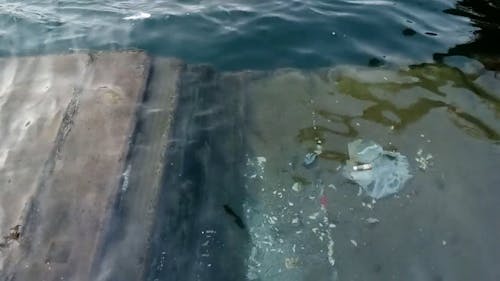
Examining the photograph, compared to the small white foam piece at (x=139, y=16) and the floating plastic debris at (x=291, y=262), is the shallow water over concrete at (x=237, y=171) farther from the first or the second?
the small white foam piece at (x=139, y=16)

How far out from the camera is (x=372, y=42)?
5137 mm

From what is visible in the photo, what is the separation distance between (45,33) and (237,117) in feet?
7.73

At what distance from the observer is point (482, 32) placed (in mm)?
5215

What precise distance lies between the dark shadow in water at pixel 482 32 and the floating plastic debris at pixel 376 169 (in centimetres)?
151

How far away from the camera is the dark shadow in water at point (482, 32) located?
4926mm

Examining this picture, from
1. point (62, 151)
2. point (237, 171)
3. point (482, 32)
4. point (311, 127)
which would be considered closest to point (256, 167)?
point (237, 171)

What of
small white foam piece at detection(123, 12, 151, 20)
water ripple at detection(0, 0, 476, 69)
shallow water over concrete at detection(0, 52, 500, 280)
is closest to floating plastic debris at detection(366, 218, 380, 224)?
shallow water over concrete at detection(0, 52, 500, 280)

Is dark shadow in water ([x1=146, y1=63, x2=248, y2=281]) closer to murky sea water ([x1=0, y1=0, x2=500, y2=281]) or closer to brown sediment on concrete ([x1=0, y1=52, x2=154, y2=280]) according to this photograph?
murky sea water ([x1=0, y1=0, x2=500, y2=281])

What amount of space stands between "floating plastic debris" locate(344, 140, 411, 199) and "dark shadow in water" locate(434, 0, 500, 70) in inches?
59.3

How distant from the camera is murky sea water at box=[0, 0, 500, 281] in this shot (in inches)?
135

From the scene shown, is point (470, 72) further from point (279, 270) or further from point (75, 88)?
point (75, 88)

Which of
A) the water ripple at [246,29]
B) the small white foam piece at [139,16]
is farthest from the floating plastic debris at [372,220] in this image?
the small white foam piece at [139,16]

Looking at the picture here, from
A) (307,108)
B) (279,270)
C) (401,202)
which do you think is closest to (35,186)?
(279,270)

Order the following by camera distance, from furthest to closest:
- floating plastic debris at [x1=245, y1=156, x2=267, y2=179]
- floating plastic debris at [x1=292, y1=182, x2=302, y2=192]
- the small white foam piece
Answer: the small white foam piece
floating plastic debris at [x1=245, y1=156, x2=267, y2=179]
floating plastic debris at [x1=292, y1=182, x2=302, y2=192]
